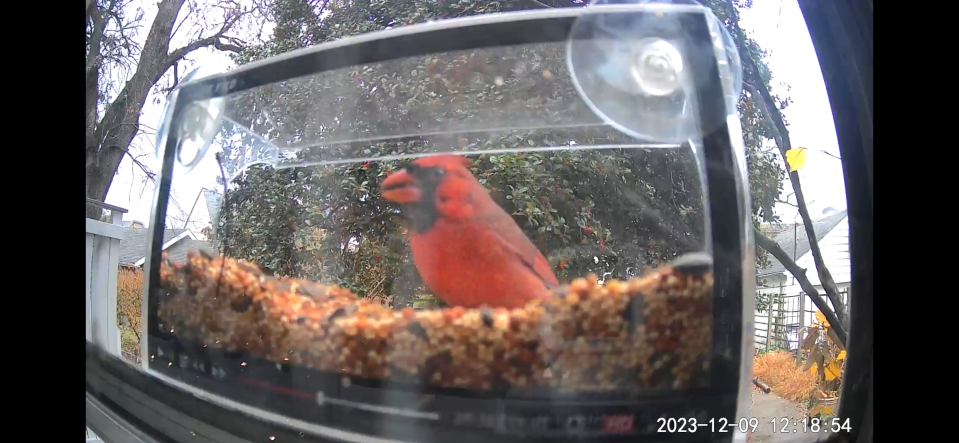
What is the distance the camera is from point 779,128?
1.36 m

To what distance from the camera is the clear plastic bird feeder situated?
938 millimetres

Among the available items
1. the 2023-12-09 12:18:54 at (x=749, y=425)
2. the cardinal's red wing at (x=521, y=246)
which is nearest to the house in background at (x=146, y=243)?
the cardinal's red wing at (x=521, y=246)

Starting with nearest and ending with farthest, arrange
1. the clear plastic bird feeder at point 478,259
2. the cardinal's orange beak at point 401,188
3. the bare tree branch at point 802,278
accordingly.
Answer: the clear plastic bird feeder at point 478,259
the cardinal's orange beak at point 401,188
the bare tree branch at point 802,278

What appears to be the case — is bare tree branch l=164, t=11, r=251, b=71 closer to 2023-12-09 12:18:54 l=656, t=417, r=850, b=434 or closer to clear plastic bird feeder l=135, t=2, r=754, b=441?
clear plastic bird feeder l=135, t=2, r=754, b=441

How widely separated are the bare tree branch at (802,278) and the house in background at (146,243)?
4.55ft

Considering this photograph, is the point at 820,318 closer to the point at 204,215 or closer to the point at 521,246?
the point at 521,246

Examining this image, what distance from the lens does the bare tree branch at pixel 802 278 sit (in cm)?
133

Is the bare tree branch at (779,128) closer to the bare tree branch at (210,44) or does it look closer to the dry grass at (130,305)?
the bare tree branch at (210,44)

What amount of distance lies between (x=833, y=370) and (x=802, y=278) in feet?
0.97

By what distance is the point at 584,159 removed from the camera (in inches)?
47.6

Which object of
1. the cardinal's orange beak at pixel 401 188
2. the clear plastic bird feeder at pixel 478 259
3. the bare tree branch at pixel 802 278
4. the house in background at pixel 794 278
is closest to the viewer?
the clear plastic bird feeder at pixel 478 259

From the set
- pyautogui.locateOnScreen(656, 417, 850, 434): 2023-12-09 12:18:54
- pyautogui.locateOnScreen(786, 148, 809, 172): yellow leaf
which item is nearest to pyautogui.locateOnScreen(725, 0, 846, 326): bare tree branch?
pyautogui.locateOnScreen(786, 148, 809, 172): yellow leaf
